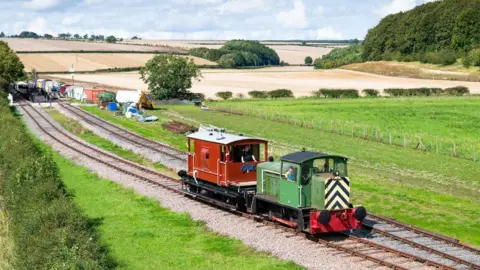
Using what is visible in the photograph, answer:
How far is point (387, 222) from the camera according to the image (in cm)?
2548

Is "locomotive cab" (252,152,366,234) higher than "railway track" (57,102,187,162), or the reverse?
"locomotive cab" (252,152,366,234)

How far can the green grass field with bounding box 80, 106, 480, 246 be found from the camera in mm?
26859

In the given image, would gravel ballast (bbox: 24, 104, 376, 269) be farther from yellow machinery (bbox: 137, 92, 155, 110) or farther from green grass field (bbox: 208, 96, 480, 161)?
yellow machinery (bbox: 137, 92, 155, 110)

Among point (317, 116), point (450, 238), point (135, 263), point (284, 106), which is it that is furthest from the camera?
point (284, 106)

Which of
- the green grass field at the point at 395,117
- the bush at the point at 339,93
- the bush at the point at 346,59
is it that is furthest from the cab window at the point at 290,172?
the bush at the point at 346,59

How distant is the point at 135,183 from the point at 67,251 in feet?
57.6

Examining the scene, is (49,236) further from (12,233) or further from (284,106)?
(284,106)

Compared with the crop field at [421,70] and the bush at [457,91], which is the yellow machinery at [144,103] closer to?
the bush at [457,91]

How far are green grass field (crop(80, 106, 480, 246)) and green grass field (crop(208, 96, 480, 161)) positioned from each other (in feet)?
10.2

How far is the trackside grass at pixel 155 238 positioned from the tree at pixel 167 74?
A: 61.5m

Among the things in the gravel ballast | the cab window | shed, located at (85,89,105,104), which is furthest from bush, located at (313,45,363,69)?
the cab window

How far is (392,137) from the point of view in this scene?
54094 millimetres

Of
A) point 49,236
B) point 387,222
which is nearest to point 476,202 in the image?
point 387,222

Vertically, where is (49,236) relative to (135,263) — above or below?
above
